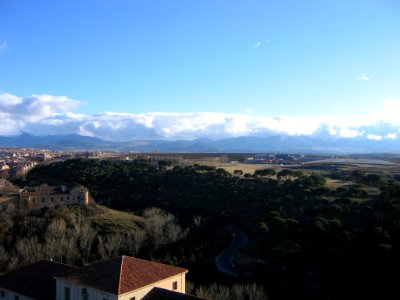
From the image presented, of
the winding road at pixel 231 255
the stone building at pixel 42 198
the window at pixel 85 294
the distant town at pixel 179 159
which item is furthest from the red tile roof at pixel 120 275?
the distant town at pixel 179 159

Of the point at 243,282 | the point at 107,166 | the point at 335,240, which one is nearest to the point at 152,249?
the point at 243,282

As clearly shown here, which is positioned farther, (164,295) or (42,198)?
(42,198)

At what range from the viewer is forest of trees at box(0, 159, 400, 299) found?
28.2 m

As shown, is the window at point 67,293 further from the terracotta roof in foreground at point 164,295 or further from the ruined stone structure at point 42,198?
the ruined stone structure at point 42,198

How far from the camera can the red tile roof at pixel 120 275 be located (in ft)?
59.9

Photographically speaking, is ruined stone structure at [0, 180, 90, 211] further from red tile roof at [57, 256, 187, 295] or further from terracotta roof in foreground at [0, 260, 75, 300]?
red tile roof at [57, 256, 187, 295]

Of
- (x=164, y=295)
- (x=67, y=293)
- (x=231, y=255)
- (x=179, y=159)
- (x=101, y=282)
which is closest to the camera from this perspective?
(x=164, y=295)

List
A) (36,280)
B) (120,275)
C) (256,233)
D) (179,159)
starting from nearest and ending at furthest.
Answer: (120,275) < (36,280) < (256,233) < (179,159)

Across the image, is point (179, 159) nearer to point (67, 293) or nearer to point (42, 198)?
point (42, 198)

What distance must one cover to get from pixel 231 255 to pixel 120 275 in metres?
16.6

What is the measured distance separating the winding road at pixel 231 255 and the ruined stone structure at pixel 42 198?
17266 millimetres

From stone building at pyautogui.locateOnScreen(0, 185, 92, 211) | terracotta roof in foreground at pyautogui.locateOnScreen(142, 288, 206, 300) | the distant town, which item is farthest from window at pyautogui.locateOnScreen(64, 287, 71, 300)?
the distant town

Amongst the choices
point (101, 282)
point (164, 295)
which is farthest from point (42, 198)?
point (164, 295)

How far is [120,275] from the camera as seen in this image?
18859 mm
